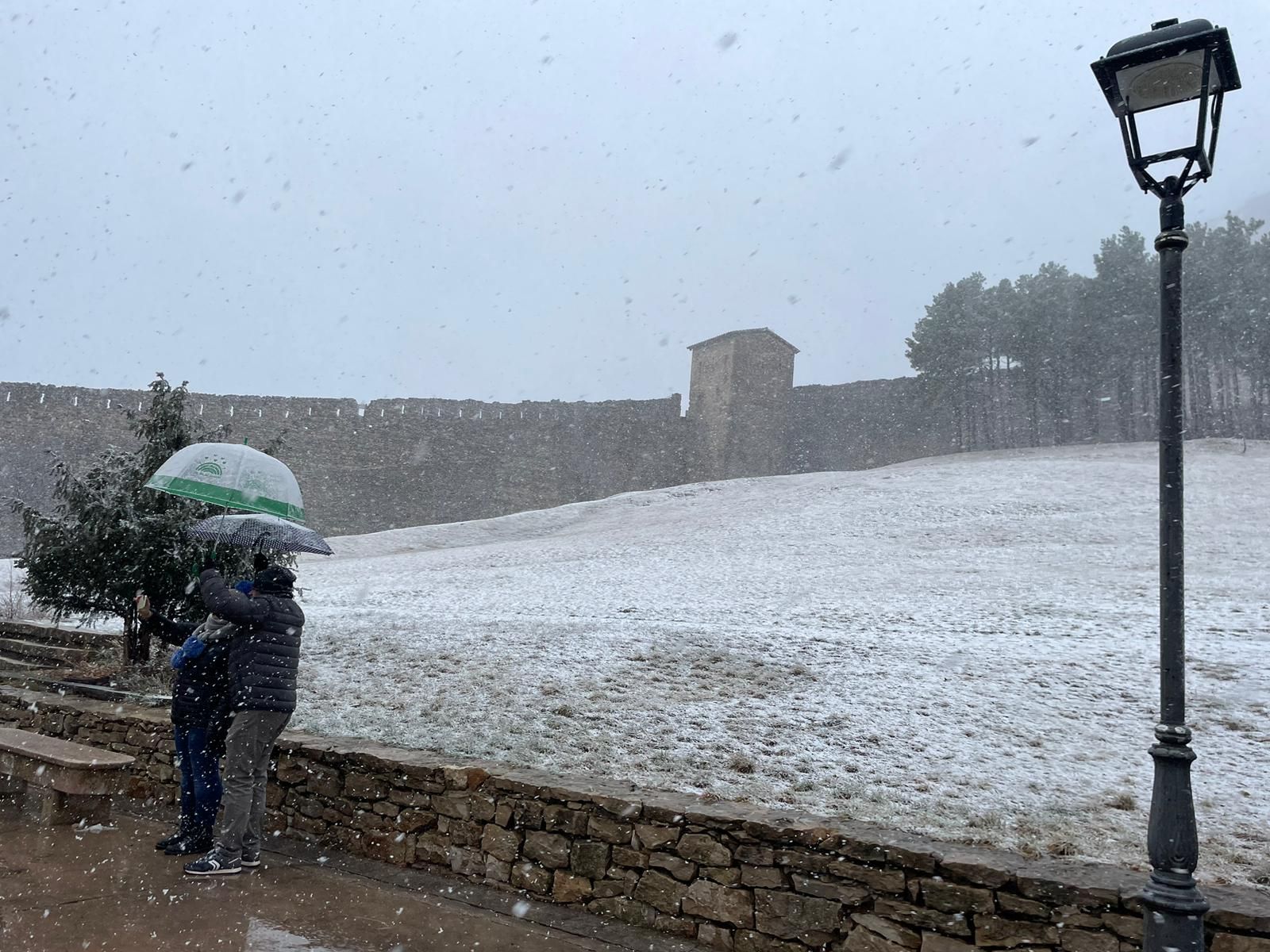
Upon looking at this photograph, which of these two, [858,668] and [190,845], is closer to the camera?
[190,845]

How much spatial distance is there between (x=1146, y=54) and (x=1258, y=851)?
153 inches

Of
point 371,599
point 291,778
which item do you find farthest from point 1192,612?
point 371,599

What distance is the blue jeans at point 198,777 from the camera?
5285mm

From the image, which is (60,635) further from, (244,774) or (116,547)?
(244,774)

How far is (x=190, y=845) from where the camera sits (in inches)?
209

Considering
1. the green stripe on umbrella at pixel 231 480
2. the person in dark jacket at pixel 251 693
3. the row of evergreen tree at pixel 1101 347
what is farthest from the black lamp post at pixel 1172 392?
the row of evergreen tree at pixel 1101 347

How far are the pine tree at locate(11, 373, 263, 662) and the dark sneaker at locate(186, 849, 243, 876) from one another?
13.0 feet

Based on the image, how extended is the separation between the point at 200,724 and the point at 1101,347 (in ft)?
124

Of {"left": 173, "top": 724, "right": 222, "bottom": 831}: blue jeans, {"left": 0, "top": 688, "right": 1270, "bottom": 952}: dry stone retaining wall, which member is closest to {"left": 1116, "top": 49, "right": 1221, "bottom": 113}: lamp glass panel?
{"left": 0, "top": 688, "right": 1270, "bottom": 952}: dry stone retaining wall

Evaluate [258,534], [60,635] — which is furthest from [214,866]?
[60,635]

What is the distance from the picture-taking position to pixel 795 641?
9.84 m

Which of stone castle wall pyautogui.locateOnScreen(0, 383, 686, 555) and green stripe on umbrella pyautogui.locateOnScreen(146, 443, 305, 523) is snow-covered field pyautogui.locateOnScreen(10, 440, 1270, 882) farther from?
stone castle wall pyautogui.locateOnScreen(0, 383, 686, 555)

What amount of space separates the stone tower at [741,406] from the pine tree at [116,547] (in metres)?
31.3

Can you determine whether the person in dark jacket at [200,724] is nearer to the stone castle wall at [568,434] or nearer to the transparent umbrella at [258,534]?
the transparent umbrella at [258,534]
